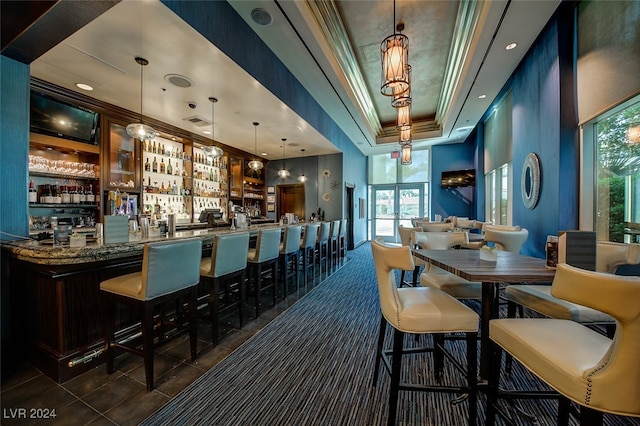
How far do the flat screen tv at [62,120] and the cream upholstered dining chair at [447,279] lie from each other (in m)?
5.03

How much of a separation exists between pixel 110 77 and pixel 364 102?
459cm

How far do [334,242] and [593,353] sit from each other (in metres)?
4.93

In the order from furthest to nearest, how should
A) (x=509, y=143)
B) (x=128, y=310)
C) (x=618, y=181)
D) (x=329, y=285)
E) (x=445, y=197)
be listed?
(x=445, y=197), (x=509, y=143), (x=329, y=285), (x=618, y=181), (x=128, y=310)

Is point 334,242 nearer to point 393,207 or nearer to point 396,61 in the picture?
point 396,61

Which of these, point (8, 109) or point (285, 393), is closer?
point (285, 393)

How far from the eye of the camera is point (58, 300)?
72.1 inches

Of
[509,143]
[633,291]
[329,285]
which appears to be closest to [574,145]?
[509,143]

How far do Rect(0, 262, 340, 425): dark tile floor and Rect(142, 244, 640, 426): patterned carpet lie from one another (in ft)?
0.45

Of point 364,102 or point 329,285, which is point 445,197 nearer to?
point 364,102

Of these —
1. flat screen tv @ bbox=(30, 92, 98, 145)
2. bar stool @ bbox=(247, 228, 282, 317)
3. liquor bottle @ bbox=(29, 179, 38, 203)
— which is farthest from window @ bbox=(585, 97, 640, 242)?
liquor bottle @ bbox=(29, 179, 38, 203)

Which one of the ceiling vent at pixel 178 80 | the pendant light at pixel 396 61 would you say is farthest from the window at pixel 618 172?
the ceiling vent at pixel 178 80

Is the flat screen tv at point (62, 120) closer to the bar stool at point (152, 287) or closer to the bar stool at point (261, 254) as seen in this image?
the bar stool at point (152, 287)

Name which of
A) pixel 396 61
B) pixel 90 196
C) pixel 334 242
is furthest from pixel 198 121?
Result: pixel 334 242

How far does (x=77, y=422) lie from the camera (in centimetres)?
147
